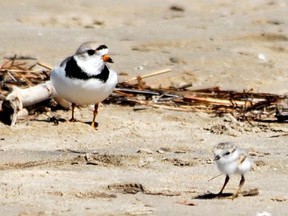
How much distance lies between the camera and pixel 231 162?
5.55 metres

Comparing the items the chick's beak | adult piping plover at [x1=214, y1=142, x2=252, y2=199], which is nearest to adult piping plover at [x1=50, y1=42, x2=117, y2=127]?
the chick's beak

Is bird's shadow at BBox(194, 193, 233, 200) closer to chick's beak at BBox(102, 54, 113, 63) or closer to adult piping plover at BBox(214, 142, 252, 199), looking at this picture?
adult piping plover at BBox(214, 142, 252, 199)

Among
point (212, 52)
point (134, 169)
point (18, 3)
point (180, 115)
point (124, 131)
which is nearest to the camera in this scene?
point (134, 169)

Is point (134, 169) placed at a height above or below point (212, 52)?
below

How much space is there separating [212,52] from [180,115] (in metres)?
1.75

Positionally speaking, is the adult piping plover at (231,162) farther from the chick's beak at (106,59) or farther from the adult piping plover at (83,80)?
the chick's beak at (106,59)

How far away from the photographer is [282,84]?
8.52 metres

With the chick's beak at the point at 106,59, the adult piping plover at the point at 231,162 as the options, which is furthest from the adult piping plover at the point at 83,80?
the adult piping plover at the point at 231,162

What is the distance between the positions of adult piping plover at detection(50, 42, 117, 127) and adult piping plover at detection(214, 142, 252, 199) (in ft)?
6.01

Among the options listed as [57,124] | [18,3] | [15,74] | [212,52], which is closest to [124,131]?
[57,124]

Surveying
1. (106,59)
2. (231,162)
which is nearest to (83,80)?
(106,59)

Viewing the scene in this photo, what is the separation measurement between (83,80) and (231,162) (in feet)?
6.82

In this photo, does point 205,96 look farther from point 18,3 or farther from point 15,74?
point 18,3

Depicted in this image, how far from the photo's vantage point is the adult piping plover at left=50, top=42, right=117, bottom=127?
732 centimetres
